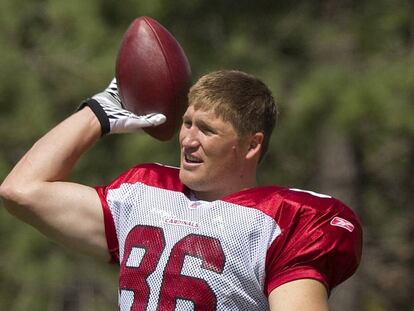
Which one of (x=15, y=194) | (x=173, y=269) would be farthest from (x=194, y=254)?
(x=15, y=194)

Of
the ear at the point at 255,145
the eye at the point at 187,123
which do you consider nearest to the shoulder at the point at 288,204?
the ear at the point at 255,145

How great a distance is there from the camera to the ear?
3467 millimetres

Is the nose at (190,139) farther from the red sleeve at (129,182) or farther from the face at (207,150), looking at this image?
the red sleeve at (129,182)

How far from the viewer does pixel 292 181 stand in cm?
965

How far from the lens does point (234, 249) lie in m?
3.28

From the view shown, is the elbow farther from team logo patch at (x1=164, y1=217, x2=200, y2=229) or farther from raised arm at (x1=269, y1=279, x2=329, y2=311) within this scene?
raised arm at (x1=269, y1=279, x2=329, y2=311)

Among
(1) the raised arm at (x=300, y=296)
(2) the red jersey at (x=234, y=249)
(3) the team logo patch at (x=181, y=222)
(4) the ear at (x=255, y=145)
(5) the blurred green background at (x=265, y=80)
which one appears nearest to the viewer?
(1) the raised arm at (x=300, y=296)

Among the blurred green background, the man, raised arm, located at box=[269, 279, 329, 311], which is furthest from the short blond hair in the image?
the blurred green background

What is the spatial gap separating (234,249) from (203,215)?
16 cm

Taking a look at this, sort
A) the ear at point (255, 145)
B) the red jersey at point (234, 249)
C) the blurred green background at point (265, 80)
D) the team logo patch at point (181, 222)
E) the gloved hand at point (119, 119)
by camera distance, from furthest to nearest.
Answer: the blurred green background at point (265, 80) < the gloved hand at point (119, 119) < the ear at point (255, 145) < the team logo patch at point (181, 222) < the red jersey at point (234, 249)

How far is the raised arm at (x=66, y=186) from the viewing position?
11.4 ft

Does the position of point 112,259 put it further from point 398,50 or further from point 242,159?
point 398,50

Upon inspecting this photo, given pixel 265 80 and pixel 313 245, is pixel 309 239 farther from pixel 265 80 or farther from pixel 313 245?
pixel 265 80

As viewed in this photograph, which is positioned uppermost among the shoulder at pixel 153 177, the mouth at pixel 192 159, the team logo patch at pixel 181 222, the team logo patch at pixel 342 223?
the mouth at pixel 192 159
